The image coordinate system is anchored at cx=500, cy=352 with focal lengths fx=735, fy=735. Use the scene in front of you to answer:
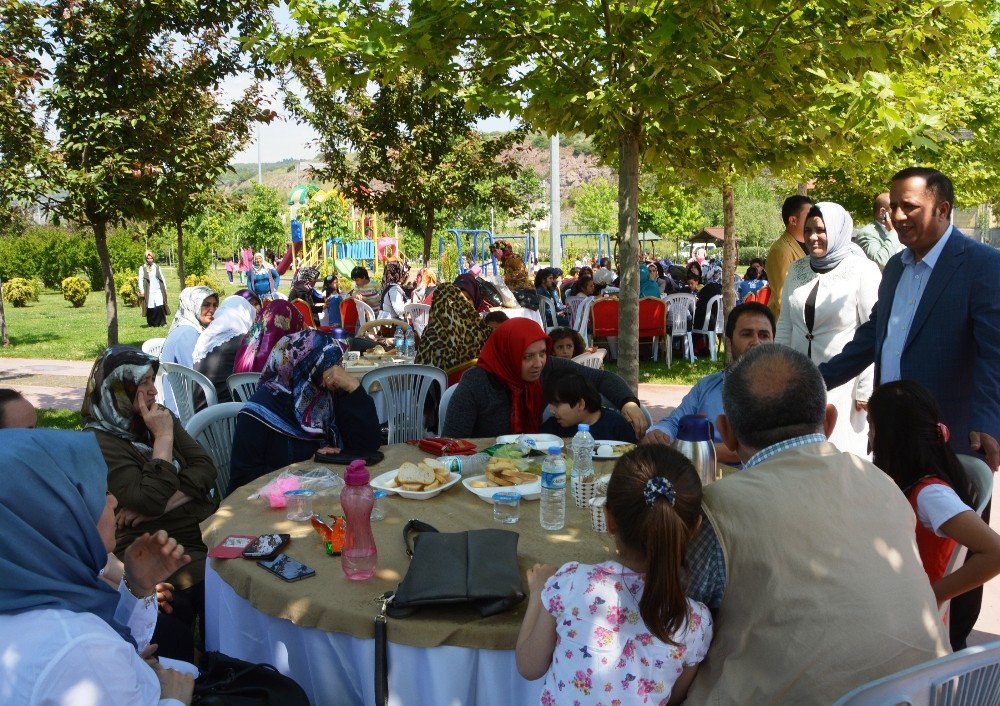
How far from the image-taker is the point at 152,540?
225 cm

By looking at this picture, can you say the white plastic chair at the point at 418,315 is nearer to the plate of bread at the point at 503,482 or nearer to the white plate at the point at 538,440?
the white plate at the point at 538,440

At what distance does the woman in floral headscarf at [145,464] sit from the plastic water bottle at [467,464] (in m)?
1.06

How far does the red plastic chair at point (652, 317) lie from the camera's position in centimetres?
1067

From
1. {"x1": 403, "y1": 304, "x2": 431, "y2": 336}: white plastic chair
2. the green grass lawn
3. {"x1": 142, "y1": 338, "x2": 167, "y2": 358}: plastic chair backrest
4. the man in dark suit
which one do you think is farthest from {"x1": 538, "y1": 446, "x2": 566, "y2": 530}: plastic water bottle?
the green grass lawn

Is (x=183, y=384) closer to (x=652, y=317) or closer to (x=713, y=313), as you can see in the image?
(x=652, y=317)

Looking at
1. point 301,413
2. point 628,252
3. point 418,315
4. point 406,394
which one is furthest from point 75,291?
point 301,413

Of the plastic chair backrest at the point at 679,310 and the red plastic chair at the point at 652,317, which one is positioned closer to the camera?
the red plastic chair at the point at 652,317

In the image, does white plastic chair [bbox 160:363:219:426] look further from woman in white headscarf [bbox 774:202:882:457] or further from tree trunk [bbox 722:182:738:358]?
tree trunk [bbox 722:182:738:358]

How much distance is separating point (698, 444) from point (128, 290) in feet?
81.9

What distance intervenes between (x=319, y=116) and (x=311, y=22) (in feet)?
27.8

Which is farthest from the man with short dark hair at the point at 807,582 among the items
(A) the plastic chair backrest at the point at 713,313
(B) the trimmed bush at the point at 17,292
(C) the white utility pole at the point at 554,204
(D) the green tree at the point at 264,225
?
(D) the green tree at the point at 264,225

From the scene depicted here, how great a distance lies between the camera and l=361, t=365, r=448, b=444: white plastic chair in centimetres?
523

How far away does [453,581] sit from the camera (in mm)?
2135

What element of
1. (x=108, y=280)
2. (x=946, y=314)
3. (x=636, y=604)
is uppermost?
(x=108, y=280)
